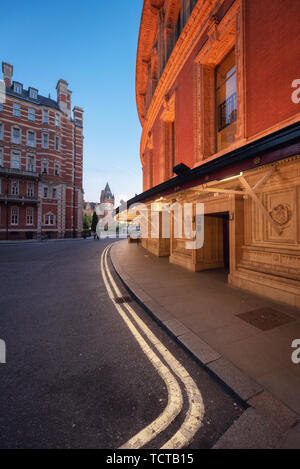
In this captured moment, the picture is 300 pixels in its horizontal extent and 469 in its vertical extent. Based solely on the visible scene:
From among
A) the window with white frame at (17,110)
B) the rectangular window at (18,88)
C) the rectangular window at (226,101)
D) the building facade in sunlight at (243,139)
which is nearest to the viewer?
the building facade in sunlight at (243,139)

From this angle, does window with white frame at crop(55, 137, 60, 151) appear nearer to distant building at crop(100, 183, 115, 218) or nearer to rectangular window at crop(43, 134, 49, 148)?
rectangular window at crop(43, 134, 49, 148)

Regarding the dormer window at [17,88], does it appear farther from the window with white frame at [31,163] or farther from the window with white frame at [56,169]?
the window with white frame at [56,169]

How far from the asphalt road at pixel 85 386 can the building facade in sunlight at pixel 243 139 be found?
12.7 ft

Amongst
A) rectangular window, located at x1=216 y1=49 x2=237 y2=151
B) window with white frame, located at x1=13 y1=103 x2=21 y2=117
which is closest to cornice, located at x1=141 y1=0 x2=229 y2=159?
rectangular window, located at x1=216 y1=49 x2=237 y2=151

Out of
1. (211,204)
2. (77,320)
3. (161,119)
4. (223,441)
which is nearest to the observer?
(223,441)

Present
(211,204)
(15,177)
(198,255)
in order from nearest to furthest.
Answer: (211,204) → (198,255) → (15,177)

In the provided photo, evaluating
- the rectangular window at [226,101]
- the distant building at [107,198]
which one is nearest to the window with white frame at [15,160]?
the rectangular window at [226,101]

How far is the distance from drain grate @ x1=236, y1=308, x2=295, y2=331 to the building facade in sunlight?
0.80m

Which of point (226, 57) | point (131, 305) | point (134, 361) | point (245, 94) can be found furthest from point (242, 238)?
point (226, 57)

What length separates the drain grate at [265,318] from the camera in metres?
3.77

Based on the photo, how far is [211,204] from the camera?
25.5ft

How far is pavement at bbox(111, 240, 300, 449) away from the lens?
1822 millimetres

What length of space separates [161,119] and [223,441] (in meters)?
15.6

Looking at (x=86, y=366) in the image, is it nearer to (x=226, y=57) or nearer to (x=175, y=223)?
(x=175, y=223)
